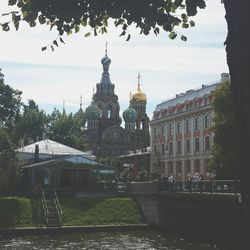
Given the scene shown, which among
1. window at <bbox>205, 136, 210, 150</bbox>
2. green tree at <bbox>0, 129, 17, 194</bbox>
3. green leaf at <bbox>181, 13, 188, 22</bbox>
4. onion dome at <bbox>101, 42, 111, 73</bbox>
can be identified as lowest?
green tree at <bbox>0, 129, 17, 194</bbox>

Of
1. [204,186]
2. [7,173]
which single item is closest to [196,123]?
[7,173]

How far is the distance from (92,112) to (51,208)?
89.4 m

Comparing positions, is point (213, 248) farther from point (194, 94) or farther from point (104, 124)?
point (104, 124)

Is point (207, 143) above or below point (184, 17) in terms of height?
above

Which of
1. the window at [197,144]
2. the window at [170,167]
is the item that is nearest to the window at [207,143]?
the window at [197,144]

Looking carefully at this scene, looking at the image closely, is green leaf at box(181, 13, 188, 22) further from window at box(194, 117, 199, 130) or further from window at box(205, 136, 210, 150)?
window at box(194, 117, 199, 130)

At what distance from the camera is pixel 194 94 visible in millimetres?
79688

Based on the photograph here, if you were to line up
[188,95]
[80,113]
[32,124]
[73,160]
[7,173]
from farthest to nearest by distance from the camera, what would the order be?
[80,113] < [32,124] < [188,95] < [73,160] < [7,173]

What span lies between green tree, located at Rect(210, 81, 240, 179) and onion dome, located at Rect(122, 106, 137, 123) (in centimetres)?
8571

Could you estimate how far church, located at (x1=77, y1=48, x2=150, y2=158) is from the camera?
131 meters

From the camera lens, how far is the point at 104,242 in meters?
33.4

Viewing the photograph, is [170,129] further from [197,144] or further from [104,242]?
[104,242]

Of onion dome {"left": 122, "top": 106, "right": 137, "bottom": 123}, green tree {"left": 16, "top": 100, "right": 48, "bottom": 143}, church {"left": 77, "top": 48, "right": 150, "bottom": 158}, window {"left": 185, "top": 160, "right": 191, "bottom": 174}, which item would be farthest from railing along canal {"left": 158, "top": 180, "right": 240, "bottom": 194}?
onion dome {"left": 122, "top": 106, "right": 137, "bottom": 123}

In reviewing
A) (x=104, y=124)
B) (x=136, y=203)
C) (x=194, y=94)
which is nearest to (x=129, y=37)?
(x=136, y=203)
